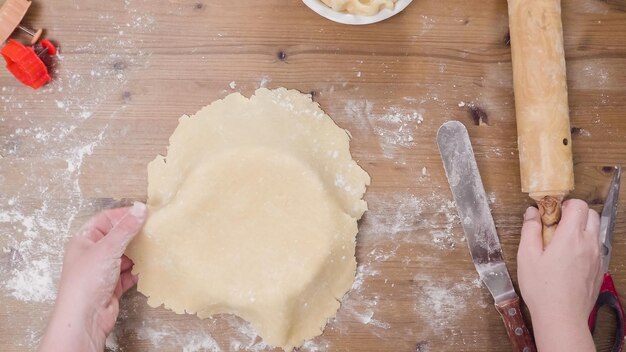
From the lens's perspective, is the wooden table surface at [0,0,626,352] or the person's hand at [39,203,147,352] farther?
the wooden table surface at [0,0,626,352]

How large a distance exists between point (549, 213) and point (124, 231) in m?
0.89

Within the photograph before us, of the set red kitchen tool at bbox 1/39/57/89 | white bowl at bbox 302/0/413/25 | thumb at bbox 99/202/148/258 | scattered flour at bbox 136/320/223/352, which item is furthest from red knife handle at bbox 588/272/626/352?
red kitchen tool at bbox 1/39/57/89

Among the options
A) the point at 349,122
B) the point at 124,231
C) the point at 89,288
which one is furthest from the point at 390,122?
the point at 89,288

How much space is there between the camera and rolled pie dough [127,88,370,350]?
1270 millimetres

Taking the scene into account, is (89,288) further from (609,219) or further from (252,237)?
(609,219)

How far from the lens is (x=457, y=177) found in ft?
4.32

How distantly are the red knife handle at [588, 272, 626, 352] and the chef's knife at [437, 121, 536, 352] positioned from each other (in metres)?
0.20

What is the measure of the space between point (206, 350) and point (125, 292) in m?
0.22

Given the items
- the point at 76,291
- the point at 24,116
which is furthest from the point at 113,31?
the point at 76,291

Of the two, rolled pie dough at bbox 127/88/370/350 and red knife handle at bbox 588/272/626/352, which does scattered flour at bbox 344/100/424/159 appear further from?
red knife handle at bbox 588/272/626/352

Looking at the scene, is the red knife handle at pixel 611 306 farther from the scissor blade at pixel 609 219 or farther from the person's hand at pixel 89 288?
the person's hand at pixel 89 288

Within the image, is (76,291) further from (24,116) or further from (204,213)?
(24,116)

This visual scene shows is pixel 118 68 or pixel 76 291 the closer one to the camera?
pixel 76 291

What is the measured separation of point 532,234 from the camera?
128 centimetres
